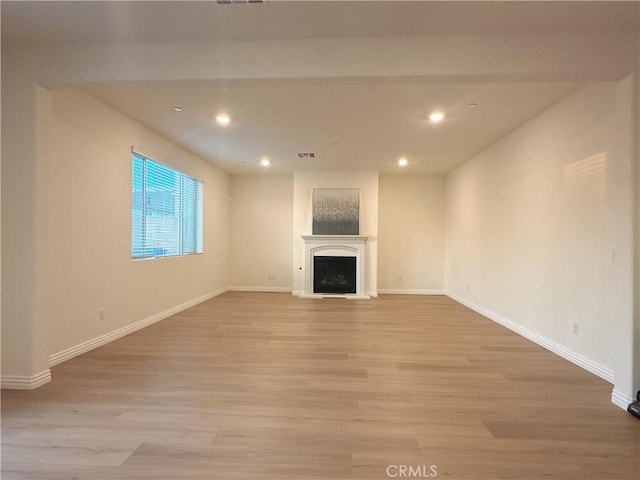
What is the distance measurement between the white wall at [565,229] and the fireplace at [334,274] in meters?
2.63

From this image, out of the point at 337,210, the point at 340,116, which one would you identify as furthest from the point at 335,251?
the point at 340,116

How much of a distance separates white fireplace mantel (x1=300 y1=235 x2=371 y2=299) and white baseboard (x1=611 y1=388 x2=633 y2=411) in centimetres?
473

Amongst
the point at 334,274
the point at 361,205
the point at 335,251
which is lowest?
the point at 334,274

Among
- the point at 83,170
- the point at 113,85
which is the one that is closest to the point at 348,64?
the point at 113,85

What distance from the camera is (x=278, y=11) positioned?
2129mm

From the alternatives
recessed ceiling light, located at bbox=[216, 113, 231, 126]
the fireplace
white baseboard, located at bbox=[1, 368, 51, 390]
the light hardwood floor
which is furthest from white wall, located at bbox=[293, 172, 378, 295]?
white baseboard, located at bbox=[1, 368, 51, 390]

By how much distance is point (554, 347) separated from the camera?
3.54 meters

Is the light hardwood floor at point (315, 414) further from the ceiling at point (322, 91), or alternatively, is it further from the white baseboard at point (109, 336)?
the ceiling at point (322, 91)

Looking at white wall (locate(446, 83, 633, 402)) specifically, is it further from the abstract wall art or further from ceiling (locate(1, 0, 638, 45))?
the abstract wall art

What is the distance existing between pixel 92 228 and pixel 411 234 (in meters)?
5.99

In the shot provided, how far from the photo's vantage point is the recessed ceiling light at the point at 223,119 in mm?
3920

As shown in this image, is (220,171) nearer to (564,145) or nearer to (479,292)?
(479,292)

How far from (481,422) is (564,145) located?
9.35ft

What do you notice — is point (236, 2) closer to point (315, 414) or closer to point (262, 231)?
point (315, 414)
